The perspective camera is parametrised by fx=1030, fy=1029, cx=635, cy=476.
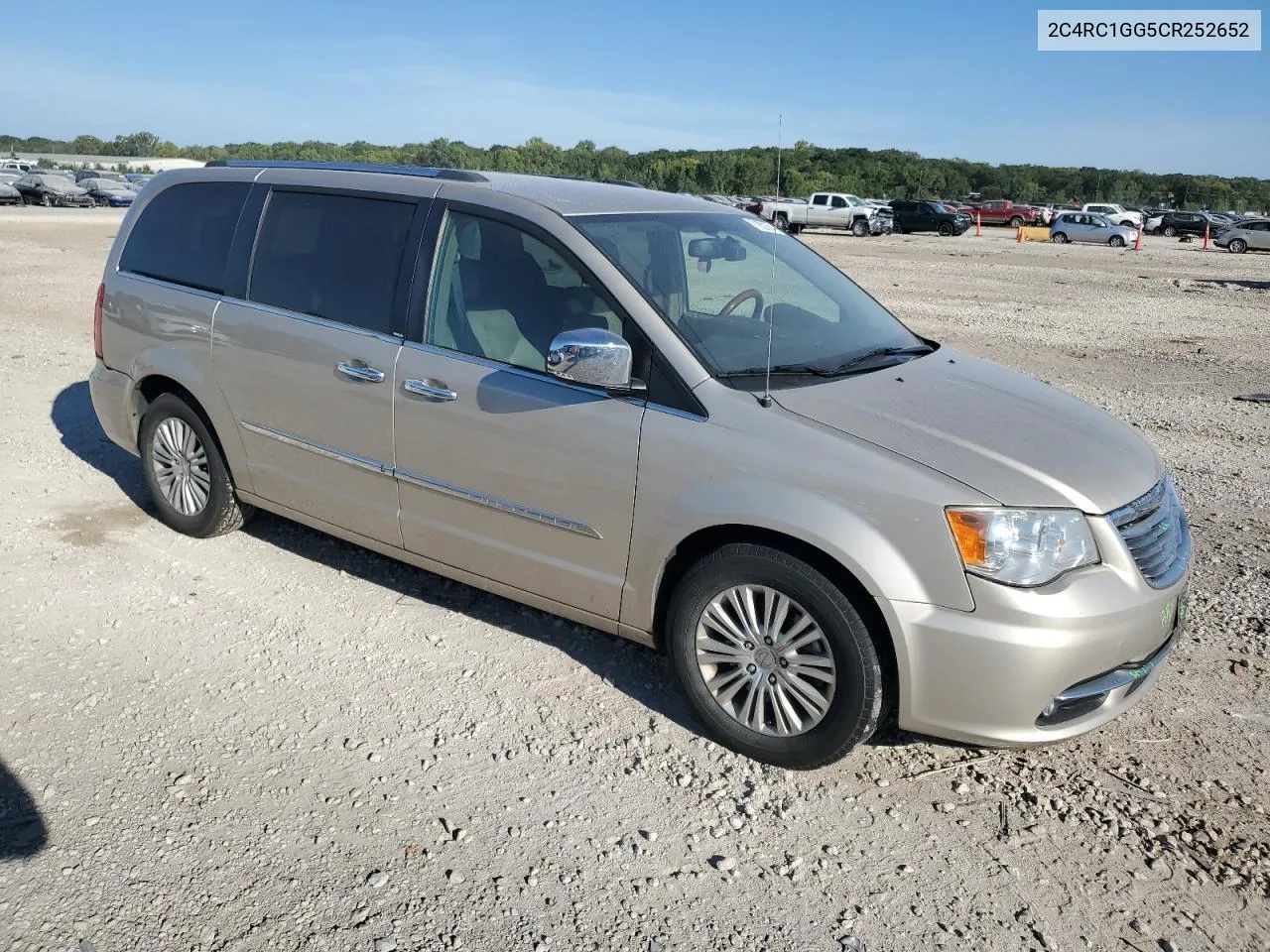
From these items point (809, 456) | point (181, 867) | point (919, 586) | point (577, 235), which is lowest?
point (181, 867)

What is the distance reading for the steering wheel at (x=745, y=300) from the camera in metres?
4.17

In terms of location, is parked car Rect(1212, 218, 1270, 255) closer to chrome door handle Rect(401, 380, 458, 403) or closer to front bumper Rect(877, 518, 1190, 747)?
front bumper Rect(877, 518, 1190, 747)

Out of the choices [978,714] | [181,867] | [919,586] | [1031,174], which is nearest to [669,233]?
[919,586]

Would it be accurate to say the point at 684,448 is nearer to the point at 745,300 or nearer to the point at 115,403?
the point at 745,300

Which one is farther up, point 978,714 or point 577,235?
point 577,235

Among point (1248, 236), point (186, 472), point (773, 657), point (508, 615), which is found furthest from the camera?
point (1248, 236)

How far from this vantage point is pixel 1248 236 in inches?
1478

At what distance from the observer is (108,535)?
214 inches

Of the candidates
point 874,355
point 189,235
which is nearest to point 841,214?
point 189,235

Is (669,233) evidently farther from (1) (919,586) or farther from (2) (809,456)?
(1) (919,586)

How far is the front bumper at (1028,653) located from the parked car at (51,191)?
5249cm

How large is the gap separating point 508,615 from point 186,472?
6.59 feet

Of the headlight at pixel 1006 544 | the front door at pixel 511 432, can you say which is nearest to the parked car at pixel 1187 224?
the front door at pixel 511 432

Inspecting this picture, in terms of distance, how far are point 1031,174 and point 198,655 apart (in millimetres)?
111049
